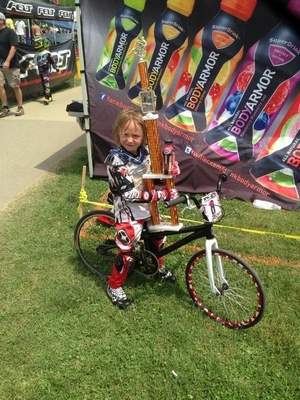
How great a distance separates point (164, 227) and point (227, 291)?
759 mm

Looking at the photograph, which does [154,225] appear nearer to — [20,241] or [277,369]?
[277,369]

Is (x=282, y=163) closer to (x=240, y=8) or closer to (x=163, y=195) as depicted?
(x=240, y=8)

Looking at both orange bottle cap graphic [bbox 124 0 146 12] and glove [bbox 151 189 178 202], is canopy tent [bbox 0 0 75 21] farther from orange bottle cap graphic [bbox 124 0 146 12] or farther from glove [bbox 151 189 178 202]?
glove [bbox 151 189 178 202]

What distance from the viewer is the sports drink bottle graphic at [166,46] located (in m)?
5.46

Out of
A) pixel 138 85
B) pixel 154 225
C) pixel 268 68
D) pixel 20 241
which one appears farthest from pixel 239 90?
pixel 20 241

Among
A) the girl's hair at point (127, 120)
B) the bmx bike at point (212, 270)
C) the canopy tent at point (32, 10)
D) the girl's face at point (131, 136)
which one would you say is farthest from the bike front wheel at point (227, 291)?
the canopy tent at point (32, 10)

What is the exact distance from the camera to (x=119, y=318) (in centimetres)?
366

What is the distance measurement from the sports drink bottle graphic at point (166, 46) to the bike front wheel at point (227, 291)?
120 inches

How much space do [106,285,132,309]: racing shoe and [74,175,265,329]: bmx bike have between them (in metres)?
0.29

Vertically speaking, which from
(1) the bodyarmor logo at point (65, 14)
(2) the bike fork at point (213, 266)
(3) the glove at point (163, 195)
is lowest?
(1) the bodyarmor logo at point (65, 14)

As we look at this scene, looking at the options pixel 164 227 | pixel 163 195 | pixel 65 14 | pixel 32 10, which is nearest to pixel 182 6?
pixel 163 195

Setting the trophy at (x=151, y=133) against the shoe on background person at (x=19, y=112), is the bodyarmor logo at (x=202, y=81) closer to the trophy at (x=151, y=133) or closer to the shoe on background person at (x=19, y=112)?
the trophy at (x=151, y=133)

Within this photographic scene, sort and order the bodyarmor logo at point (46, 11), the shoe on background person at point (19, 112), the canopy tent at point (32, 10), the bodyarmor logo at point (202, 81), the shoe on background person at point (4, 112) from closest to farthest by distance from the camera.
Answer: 1. the bodyarmor logo at point (202, 81)
2. the shoe on background person at point (4, 112)
3. the shoe on background person at point (19, 112)
4. the canopy tent at point (32, 10)
5. the bodyarmor logo at point (46, 11)

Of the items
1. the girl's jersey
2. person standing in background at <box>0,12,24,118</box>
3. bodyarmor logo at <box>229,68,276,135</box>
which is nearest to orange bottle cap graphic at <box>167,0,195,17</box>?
bodyarmor logo at <box>229,68,276,135</box>
